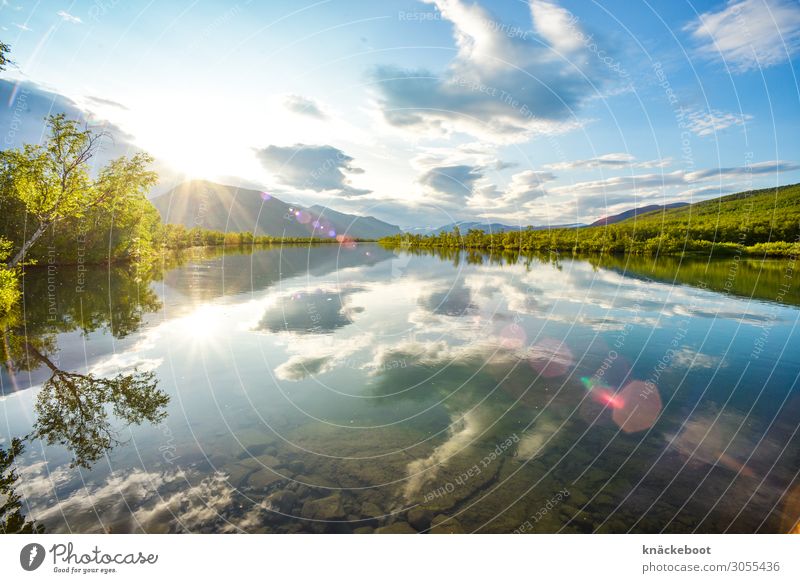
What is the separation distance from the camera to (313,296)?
41.2 meters

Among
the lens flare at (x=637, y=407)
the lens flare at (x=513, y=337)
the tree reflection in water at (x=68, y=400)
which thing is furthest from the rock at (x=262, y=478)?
the lens flare at (x=513, y=337)

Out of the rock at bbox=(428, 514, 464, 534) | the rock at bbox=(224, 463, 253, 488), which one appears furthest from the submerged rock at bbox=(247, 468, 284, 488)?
the rock at bbox=(428, 514, 464, 534)

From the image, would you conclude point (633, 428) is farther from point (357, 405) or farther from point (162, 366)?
point (162, 366)

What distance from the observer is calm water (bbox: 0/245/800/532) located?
9711 millimetres

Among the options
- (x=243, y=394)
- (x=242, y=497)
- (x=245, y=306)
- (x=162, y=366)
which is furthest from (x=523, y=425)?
(x=245, y=306)

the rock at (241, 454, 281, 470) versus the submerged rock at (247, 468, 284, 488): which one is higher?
the rock at (241, 454, 281, 470)

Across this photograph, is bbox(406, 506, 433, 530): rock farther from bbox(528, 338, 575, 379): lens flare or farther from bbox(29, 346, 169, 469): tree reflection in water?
bbox(528, 338, 575, 379): lens flare

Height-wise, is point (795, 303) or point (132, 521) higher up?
point (795, 303)

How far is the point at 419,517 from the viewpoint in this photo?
369 inches

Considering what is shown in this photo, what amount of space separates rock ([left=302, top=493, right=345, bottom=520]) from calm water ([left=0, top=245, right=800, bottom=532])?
0.06 m

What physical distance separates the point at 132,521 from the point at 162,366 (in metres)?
11.8

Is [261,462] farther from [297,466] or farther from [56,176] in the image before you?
[56,176]

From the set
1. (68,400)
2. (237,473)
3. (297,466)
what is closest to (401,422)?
(297,466)

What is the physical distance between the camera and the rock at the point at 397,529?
353 inches
